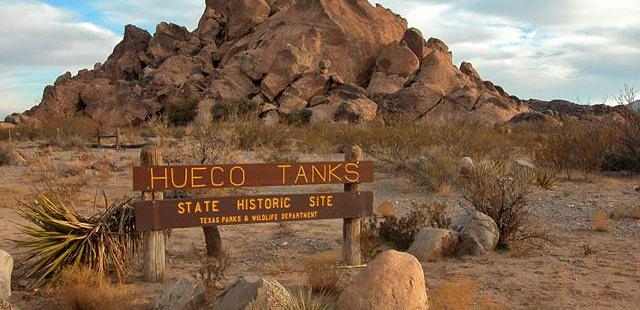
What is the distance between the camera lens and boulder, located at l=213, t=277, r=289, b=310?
4629 millimetres

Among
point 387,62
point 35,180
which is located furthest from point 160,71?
point 35,180

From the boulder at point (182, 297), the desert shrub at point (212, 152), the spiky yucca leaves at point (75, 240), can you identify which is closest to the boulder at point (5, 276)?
the spiky yucca leaves at point (75, 240)

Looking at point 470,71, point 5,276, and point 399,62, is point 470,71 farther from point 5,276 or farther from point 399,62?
point 5,276

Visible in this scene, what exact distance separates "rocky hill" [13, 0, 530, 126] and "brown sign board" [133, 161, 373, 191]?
96.1 feet

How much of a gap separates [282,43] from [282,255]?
35.6 meters

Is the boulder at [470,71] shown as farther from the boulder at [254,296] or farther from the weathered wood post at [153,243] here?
the boulder at [254,296]

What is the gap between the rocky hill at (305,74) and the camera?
39.7 m

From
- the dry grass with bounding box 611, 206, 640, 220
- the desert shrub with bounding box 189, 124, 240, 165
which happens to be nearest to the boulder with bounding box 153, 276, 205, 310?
the desert shrub with bounding box 189, 124, 240, 165

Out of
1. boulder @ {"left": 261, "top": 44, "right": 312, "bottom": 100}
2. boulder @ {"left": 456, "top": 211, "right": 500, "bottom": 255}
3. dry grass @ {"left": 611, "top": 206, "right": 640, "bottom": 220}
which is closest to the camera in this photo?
boulder @ {"left": 456, "top": 211, "right": 500, "bottom": 255}

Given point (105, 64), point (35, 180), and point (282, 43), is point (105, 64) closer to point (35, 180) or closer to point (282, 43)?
point (282, 43)

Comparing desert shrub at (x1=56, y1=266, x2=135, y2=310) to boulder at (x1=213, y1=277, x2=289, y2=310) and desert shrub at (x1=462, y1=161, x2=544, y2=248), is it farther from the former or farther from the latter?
desert shrub at (x1=462, y1=161, x2=544, y2=248)

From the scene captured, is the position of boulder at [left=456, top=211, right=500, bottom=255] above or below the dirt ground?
above

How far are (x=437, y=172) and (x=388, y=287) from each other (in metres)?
8.79

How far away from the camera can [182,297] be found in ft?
17.1
